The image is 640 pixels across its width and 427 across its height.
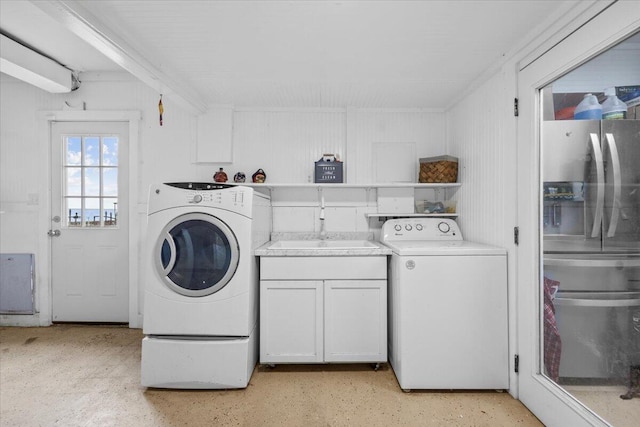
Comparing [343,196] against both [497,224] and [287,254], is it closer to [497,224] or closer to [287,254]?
[287,254]

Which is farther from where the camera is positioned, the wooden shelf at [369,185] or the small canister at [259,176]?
the small canister at [259,176]

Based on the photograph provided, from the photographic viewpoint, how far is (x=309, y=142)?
3.08 metres

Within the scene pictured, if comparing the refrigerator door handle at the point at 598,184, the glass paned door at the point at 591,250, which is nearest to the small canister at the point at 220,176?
the glass paned door at the point at 591,250

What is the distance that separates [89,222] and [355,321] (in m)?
2.84

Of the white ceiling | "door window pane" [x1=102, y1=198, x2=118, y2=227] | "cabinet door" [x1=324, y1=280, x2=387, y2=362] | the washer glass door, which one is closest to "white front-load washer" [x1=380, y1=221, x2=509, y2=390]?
"cabinet door" [x1=324, y1=280, x2=387, y2=362]

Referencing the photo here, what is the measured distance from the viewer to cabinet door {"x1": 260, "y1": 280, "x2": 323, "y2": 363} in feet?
7.37

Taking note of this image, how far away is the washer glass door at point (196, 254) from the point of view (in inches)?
82.4

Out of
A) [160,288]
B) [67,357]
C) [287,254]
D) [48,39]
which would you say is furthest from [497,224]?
[48,39]

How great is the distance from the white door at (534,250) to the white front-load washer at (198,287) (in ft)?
5.73

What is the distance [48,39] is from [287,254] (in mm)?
2538

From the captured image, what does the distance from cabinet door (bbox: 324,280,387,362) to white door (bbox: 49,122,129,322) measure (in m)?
2.19

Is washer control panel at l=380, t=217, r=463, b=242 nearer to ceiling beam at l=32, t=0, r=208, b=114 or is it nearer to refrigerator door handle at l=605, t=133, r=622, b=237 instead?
refrigerator door handle at l=605, t=133, r=622, b=237

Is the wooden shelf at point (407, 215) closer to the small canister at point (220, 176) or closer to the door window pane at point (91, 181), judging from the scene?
the small canister at point (220, 176)

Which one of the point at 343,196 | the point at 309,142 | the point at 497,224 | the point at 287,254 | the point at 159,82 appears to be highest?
the point at 159,82
